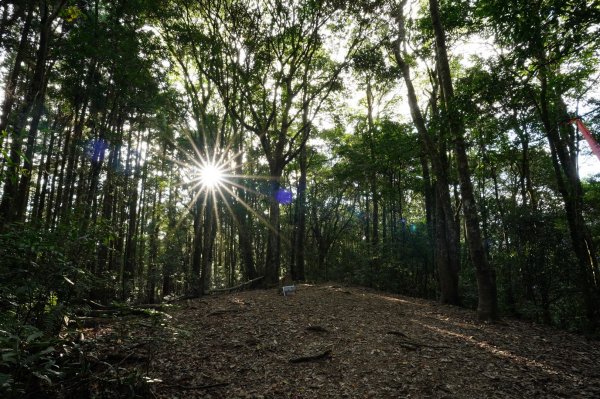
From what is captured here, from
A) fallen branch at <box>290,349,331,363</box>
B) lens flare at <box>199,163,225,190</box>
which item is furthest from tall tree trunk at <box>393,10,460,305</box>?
lens flare at <box>199,163,225,190</box>

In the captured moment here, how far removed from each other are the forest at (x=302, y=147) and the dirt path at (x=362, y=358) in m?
0.77

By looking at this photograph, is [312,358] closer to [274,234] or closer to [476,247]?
[476,247]

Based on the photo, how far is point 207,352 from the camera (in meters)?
5.46

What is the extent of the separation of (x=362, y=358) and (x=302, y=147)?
10.9m

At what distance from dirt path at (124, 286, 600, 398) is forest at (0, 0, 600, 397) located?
77 cm

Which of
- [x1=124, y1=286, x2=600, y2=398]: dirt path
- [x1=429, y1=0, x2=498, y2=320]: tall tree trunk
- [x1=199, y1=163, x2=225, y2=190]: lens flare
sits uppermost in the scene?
[x1=199, y1=163, x2=225, y2=190]: lens flare

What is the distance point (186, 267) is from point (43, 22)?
1334 cm

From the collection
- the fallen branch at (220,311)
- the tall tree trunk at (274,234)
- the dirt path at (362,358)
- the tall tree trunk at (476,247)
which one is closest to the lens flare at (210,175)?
the tall tree trunk at (274,234)

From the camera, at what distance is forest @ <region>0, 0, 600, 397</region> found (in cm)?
415

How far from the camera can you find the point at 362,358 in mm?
5301

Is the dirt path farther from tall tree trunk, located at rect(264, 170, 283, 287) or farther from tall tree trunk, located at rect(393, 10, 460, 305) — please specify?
tall tree trunk, located at rect(264, 170, 283, 287)

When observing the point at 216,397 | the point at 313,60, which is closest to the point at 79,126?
the point at 313,60

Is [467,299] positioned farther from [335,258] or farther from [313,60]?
[313,60]

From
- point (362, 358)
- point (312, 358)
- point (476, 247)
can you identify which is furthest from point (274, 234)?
point (362, 358)
